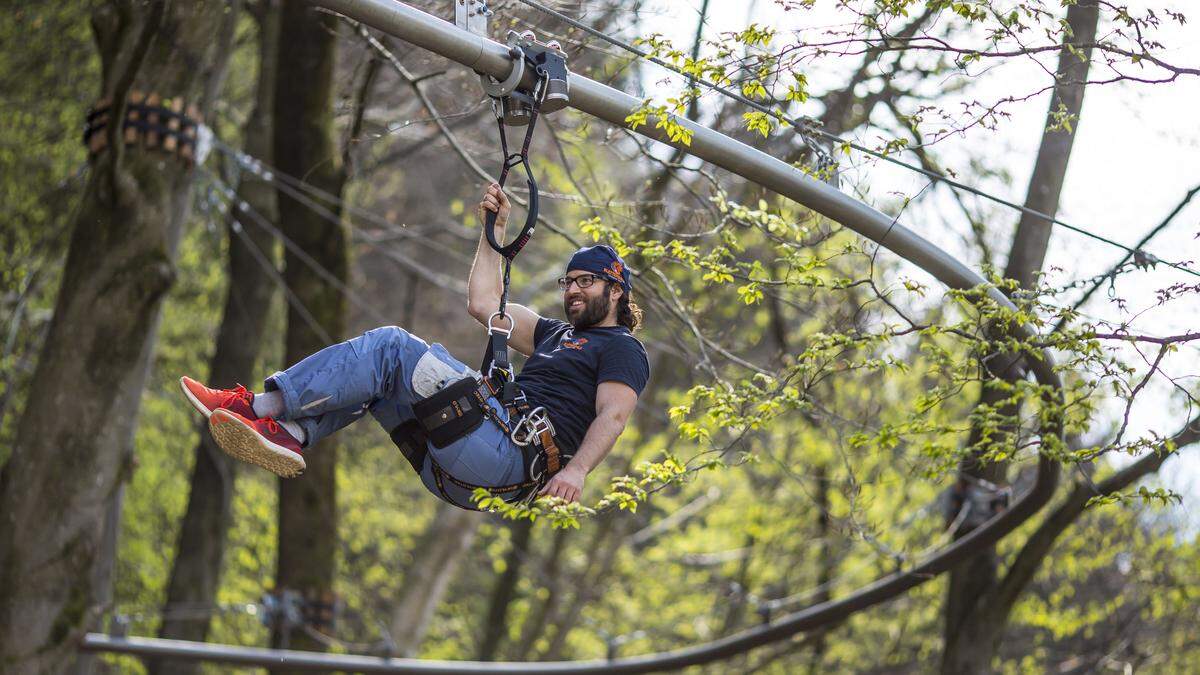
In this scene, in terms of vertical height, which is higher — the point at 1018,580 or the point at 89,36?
the point at 89,36

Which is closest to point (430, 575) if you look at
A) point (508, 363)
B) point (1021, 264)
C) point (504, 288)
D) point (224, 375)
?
point (224, 375)

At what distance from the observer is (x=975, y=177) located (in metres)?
12.3

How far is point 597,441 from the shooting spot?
5.08 metres

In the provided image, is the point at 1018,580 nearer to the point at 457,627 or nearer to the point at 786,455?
the point at 786,455

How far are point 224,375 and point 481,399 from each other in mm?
8671

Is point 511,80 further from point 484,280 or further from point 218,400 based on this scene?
point 218,400

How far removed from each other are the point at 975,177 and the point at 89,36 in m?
7.88

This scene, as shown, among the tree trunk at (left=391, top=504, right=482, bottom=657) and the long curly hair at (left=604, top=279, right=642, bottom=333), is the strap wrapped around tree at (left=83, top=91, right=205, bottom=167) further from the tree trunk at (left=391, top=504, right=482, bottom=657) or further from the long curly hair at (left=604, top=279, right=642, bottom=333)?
the tree trunk at (left=391, top=504, right=482, bottom=657)

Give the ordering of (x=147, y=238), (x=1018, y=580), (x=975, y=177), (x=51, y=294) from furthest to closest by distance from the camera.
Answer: (x=51, y=294)
(x=975, y=177)
(x=1018, y=580)
(x=147, y=238)

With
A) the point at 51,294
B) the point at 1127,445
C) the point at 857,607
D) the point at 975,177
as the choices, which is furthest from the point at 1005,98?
the point at 51,294

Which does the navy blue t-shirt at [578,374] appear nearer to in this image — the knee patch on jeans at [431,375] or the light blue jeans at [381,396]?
the light blue jeans at [381,396]

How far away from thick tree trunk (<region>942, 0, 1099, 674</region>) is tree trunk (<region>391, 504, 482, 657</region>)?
5270mm

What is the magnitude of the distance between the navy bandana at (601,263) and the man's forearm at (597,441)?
0.63m

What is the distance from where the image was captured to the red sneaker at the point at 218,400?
15.5 feet
